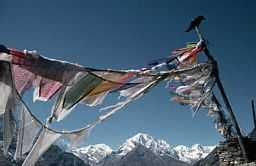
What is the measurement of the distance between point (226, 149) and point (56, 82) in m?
10.4

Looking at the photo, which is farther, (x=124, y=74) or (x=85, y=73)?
(x=124, y=74)

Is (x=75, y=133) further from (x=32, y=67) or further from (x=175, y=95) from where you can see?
(x=175, y=95)

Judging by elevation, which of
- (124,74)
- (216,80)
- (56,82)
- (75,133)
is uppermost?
(216,80)

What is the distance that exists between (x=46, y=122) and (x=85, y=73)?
3.59ft

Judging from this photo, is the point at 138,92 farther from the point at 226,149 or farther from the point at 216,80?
the point at 226,149

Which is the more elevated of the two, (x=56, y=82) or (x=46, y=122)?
(x=56, y=82)

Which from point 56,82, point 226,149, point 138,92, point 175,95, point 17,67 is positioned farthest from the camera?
point 226,149

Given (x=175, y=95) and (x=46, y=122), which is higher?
(x=175, y=95)

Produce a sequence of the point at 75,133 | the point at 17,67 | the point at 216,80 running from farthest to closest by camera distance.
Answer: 1. the point at 216,80
2. the point at 75,133
3. the point at 17,67

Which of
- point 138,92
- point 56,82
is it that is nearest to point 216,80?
point 138,92

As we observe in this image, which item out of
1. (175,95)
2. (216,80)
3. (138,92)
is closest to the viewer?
(138,92)

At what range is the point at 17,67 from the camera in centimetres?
576

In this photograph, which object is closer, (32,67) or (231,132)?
Result: (32,67)

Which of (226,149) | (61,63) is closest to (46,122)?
(61,63)
